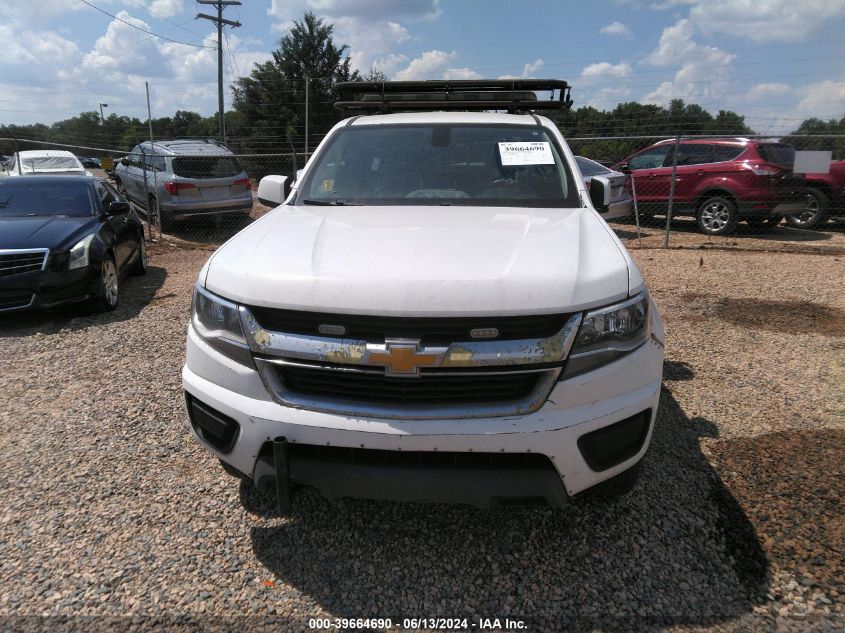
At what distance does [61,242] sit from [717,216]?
1053 centimetres

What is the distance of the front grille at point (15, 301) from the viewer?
221 inches

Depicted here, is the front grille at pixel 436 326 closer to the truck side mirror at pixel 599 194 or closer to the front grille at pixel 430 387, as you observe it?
the front grille at pixel 430 387

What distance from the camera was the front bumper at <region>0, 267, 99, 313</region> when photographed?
559 cm

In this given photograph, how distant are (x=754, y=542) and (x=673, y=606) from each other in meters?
0.58

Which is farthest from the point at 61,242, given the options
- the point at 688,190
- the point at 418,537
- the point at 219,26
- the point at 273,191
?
the point at 219,26

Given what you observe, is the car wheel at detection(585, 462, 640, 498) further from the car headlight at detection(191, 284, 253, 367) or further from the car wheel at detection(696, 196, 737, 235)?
the car wheel at detection(696, 196, 737, 235)

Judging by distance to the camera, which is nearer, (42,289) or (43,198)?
(42,289)

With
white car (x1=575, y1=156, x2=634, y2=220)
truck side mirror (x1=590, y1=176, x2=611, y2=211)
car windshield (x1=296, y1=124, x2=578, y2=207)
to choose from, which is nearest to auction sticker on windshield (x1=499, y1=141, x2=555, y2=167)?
car windshield (x1=296, y1=124, x2=578, y2=207)

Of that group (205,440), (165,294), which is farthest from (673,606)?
(165,294)

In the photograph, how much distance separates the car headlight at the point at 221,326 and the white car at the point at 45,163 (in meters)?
15.8

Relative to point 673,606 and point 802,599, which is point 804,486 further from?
point 673,606

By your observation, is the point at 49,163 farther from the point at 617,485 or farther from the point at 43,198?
the point at 617,485

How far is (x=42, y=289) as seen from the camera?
5.67 m

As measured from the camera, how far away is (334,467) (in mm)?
2135
